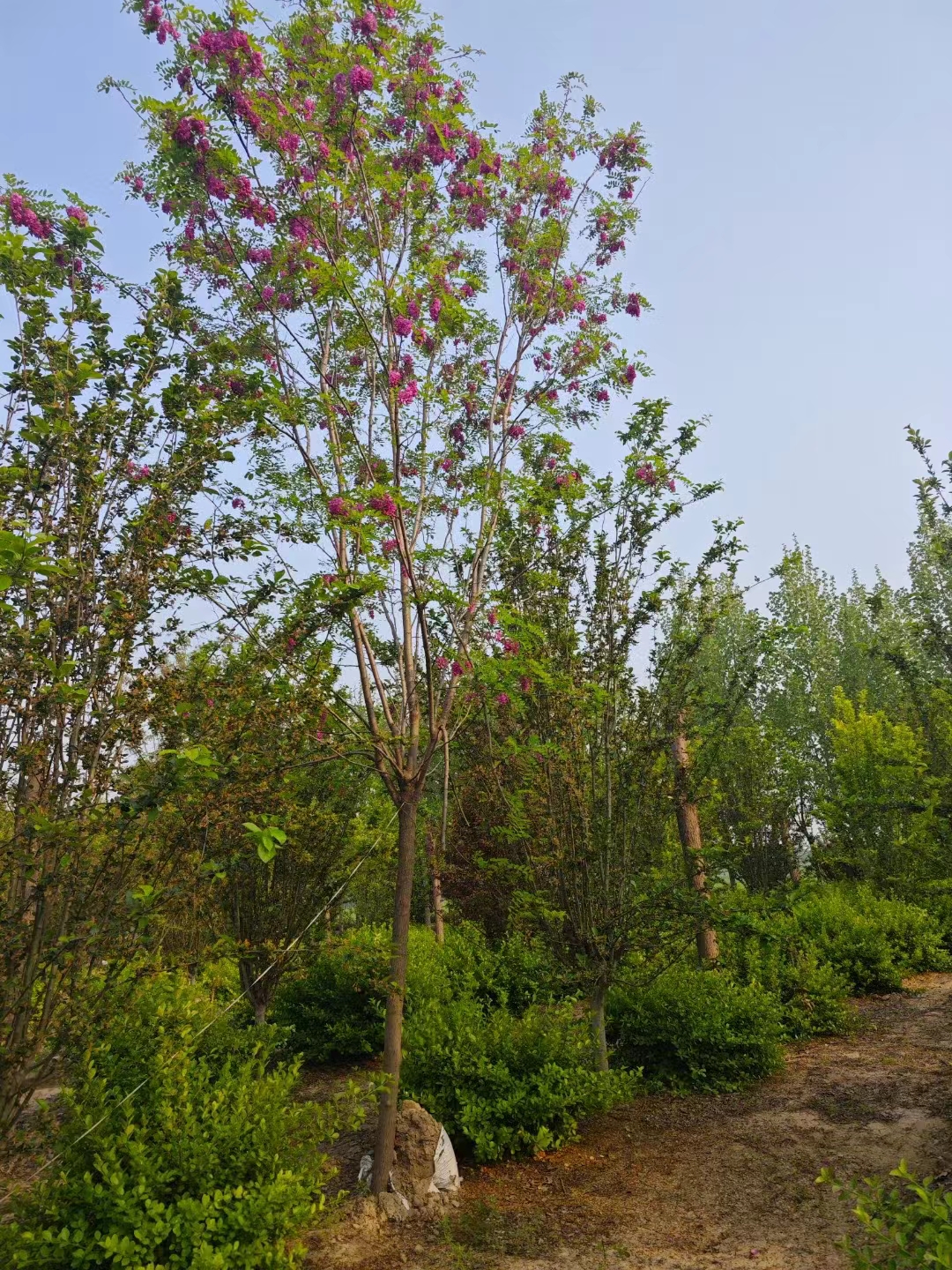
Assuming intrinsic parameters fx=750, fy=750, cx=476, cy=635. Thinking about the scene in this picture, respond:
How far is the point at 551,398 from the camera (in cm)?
577

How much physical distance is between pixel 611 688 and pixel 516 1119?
3047 millimetres

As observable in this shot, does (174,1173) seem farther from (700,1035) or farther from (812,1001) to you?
(812,1001)

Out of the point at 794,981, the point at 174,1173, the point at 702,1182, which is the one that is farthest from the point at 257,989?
the point at 794,981

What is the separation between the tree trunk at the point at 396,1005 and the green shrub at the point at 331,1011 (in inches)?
109

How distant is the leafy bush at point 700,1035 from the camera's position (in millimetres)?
6074

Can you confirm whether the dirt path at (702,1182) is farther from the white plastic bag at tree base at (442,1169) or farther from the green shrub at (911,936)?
the green shrub at (911,936)

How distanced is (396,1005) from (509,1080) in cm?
134

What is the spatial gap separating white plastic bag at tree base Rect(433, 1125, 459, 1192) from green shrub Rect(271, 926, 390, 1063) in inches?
99.0

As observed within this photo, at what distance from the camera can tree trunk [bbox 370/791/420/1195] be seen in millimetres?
4121

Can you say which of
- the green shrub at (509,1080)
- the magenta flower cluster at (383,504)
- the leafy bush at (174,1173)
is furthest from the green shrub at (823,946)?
the magenta flower cluster at (383,504)

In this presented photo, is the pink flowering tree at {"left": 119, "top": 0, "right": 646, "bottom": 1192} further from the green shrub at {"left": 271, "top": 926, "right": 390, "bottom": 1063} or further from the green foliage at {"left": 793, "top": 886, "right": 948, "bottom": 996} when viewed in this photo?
the green foliage at {"left": 793, "top": 886, "right": 948, "bottom": 996}

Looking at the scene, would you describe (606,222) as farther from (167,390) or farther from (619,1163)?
(619,1163)

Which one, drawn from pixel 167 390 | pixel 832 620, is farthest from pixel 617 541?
pixel 832 620

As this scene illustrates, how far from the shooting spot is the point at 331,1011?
755 centimetres
